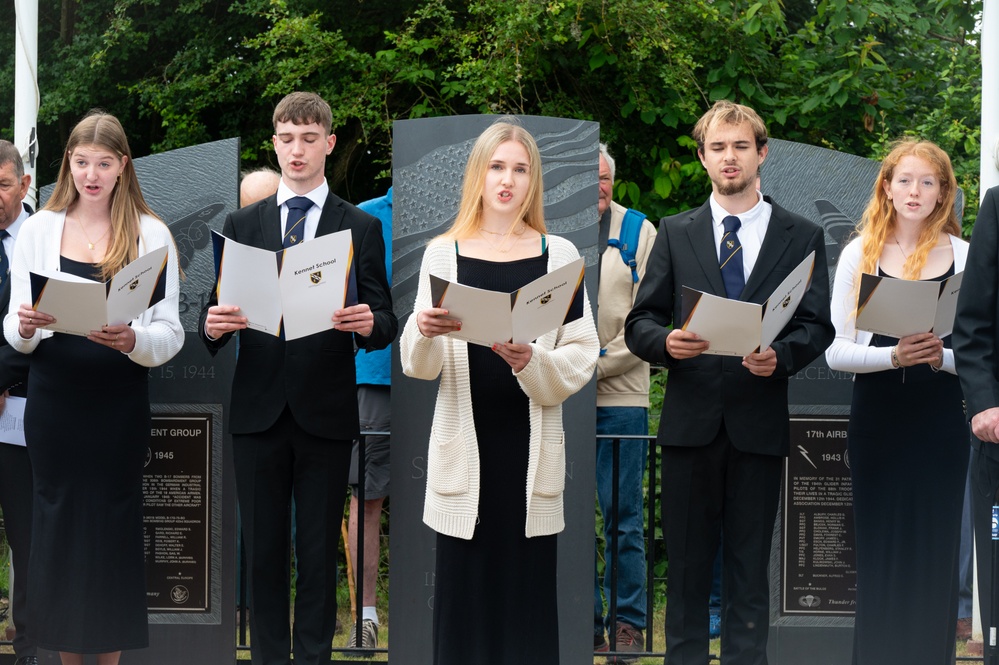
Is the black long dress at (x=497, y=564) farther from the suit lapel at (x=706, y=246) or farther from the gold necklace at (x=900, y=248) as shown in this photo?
the gold necklace at (x=900, y=248)

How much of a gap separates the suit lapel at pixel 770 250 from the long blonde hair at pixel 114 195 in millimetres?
2207

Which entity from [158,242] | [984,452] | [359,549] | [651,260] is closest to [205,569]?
[359,549]

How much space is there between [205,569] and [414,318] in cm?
179

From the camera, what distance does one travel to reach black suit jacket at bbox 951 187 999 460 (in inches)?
133

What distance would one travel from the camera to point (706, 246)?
3.97 m

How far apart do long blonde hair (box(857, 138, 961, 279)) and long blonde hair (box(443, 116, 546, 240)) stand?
129 centimetres

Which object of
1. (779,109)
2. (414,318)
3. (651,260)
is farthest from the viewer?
(779,109)

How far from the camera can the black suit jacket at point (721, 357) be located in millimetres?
3820

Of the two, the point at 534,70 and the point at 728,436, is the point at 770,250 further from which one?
the point at 534,70

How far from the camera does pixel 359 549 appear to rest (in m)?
5.19

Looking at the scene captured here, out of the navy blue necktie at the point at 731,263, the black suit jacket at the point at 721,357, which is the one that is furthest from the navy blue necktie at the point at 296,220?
the navy blue necktie at the point at 731,263

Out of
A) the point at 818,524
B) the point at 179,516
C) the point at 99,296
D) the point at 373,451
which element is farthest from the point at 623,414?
the point at 99,296

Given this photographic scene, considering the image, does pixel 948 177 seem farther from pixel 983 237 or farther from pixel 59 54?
pixel 59 54

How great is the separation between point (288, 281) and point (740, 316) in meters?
1.45
